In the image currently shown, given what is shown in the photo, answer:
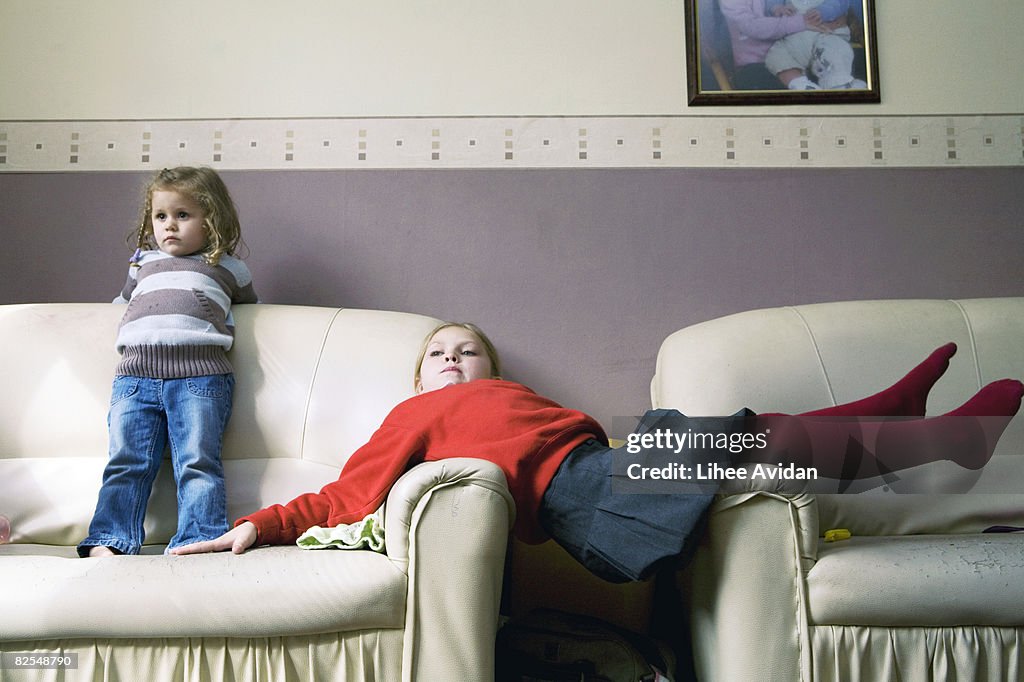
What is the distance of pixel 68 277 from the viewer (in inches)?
96.1

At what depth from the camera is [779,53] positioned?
96.6 inches

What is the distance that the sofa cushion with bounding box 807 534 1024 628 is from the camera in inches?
52.8

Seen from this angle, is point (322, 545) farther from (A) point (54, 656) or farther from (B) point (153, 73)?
(B) point (153, 73)

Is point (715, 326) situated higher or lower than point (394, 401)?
higher

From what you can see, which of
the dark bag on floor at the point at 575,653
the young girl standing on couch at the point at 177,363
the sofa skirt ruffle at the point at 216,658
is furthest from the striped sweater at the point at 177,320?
the dark bag on floor at the point at 575,653

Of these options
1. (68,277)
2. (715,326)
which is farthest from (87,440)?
(715,326)

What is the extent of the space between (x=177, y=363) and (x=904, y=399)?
57.8 inches

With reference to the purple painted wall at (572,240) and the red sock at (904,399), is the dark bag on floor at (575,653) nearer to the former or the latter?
the red sock at (904,399)

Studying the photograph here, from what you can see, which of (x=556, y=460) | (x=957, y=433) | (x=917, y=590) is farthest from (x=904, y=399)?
(x=556, y=460)

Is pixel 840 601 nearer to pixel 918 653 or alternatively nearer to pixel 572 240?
pixel 918 653

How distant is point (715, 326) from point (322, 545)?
1.06m

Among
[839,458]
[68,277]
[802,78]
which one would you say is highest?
[802,78]

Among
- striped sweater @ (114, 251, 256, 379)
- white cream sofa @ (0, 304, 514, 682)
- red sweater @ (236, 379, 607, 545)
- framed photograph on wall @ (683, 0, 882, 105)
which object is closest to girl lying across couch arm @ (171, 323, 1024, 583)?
red sweater @ (236, 379, 607, 545)

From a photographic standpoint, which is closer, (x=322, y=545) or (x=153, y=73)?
(x=322, y=545)
